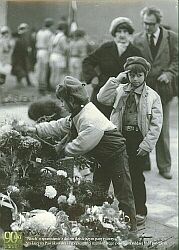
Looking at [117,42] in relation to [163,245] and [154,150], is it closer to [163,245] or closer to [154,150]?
[154,150]

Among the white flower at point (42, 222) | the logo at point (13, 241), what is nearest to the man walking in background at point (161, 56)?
the white flower at point (42, 222)

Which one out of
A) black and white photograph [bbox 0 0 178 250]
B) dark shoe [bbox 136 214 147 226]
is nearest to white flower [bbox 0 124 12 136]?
black and white photograph [bbox 0 0 178 250]

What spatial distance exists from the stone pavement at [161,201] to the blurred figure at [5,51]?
0.38 meters

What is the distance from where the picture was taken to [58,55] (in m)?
3.77

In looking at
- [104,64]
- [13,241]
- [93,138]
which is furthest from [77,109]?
[13,241]

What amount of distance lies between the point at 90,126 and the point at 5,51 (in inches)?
33.9

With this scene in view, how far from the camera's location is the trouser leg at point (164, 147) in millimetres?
3623

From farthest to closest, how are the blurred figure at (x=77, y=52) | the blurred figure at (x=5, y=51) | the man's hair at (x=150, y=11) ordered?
1. the blurred figure at (x=5, y=51)
2. the blurred figure at (x=77, y=52)
3. the man's hair at (x=150, y=11)

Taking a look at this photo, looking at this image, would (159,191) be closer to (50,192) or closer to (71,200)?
(71,200)

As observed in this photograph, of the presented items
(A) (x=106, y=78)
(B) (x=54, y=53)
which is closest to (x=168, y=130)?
(A) (x=106, y=78)

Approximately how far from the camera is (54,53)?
373 centimetres

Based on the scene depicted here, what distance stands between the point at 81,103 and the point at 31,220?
786mm

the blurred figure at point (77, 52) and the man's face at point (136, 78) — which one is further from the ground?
the blurred figure at point (77, 52)

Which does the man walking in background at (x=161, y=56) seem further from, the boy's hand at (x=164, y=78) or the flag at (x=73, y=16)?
the flag at (x=73, y=16)
